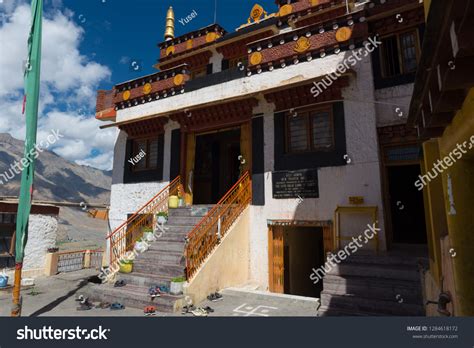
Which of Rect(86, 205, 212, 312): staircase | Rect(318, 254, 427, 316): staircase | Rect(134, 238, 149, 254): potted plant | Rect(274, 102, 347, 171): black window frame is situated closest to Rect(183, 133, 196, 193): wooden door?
Rect(86, 205, 212, 312): staircase

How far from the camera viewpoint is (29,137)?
23.9ft

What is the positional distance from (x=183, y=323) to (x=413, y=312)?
474cm

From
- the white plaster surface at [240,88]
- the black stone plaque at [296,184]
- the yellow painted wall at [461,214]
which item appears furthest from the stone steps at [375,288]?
the white plaster surface at [240,88]

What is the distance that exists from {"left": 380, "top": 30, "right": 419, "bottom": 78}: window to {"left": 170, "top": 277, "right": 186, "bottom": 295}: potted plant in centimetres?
889

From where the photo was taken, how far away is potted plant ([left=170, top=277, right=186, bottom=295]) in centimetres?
779

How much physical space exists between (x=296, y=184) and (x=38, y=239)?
1303 cm

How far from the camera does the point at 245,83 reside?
39.0ft

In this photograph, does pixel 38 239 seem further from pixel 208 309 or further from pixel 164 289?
pixel 208 309

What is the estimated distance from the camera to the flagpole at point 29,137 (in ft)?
23.2

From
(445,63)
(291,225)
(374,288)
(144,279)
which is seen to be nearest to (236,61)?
(291,225)

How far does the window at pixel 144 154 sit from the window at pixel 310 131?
686 cm

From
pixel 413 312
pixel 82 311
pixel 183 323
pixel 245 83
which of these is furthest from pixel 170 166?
pixel 413 312

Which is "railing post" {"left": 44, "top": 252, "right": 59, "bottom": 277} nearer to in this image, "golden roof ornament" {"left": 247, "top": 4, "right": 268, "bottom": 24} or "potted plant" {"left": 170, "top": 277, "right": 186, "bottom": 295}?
"potted plant" {"left": 170, "top": 277, "right": 186, "bottom": 295}

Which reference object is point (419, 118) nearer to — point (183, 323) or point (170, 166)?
point (183, 323)
